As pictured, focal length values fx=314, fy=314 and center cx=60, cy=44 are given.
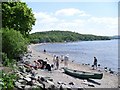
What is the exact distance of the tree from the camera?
132 ft

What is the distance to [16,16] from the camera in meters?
42.1

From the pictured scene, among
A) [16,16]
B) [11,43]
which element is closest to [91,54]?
[16,16]

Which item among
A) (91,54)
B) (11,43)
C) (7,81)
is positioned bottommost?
(91,54)

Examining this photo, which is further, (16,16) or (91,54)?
(91,54)

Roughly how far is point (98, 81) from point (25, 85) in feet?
40.9

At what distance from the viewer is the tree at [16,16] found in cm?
4025

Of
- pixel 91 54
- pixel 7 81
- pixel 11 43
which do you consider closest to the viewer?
pixel 7 81

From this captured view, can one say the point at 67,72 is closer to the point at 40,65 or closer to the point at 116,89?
the point at 40,65

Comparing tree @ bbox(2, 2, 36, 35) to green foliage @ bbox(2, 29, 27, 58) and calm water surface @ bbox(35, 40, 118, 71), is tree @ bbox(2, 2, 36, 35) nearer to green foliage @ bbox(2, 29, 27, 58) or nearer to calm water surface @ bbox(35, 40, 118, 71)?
green foliage @ bbox(2, 29, 27, 58)

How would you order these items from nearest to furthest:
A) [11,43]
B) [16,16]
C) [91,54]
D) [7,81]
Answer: [7,81]
[11,43]
[16,16]
[91,54]

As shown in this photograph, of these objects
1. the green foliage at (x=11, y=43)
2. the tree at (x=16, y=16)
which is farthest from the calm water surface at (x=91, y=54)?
the green foliage at (x=11, y=43)

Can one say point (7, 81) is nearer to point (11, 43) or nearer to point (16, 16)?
point (11, 43)

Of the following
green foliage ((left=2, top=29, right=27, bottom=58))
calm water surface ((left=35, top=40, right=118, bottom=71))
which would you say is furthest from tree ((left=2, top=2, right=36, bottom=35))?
calm water surface ((left=35, top=40, right=118, bottom=71))

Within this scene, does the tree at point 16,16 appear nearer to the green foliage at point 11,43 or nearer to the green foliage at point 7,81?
the green foliage at point 11,43
